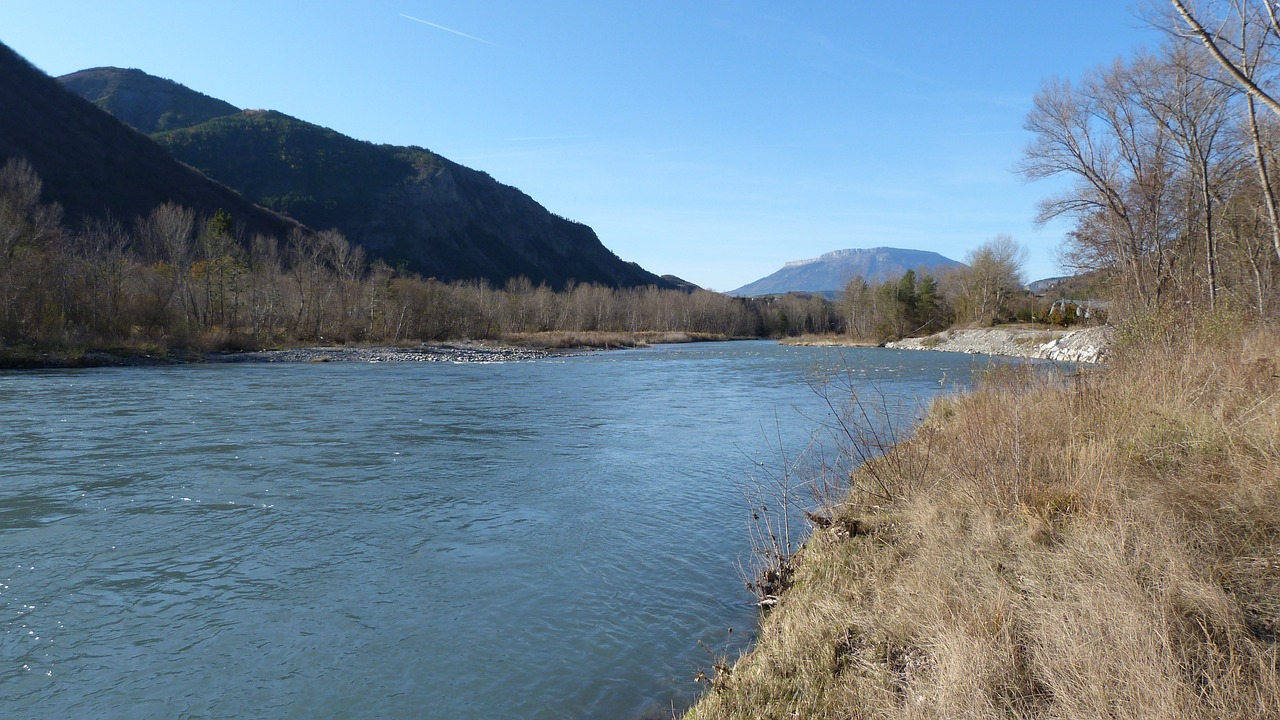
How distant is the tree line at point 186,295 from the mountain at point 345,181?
63947 millimetres

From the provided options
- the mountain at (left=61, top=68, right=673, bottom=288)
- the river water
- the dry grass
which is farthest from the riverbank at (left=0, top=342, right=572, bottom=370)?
the mountain at (left=61, top=68, right=673, bottom=288)

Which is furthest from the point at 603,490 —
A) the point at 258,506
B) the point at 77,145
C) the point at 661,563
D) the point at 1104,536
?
the point at 77,145

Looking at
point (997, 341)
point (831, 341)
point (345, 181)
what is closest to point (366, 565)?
point (997, 341)

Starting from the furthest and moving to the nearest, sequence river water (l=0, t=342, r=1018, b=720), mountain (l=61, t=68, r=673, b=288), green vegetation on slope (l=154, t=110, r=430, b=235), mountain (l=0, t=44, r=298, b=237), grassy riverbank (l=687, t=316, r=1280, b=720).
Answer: mountain (l=61, t=68, r=673, b=288), green vegetation on slope (l=154, t=110, r=430, b=235), mountain (l=0, t=44, r=298, b=237), river water (l=0, t=342, r=1018, b=720), grassy riverbank (l=687, t=316, r=1280, b=720)

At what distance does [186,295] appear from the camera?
4766cm

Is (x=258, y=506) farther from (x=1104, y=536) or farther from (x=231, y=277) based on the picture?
(x=231, y=277)

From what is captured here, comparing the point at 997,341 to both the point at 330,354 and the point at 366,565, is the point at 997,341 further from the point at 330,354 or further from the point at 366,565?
the point at 366,565

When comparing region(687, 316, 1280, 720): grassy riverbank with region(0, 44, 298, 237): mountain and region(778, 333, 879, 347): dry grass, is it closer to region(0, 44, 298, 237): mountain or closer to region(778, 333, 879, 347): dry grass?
region(778, 333, 879, 347): dry grass

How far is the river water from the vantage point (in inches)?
193

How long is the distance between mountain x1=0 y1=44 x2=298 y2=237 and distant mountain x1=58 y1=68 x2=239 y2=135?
79.2 meters

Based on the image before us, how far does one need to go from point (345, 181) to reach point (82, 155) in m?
75.1

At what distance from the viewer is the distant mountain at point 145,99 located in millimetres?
163500

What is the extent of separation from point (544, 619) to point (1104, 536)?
4.31 metres

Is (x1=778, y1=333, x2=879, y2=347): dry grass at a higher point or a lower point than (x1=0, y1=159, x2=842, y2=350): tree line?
lower
